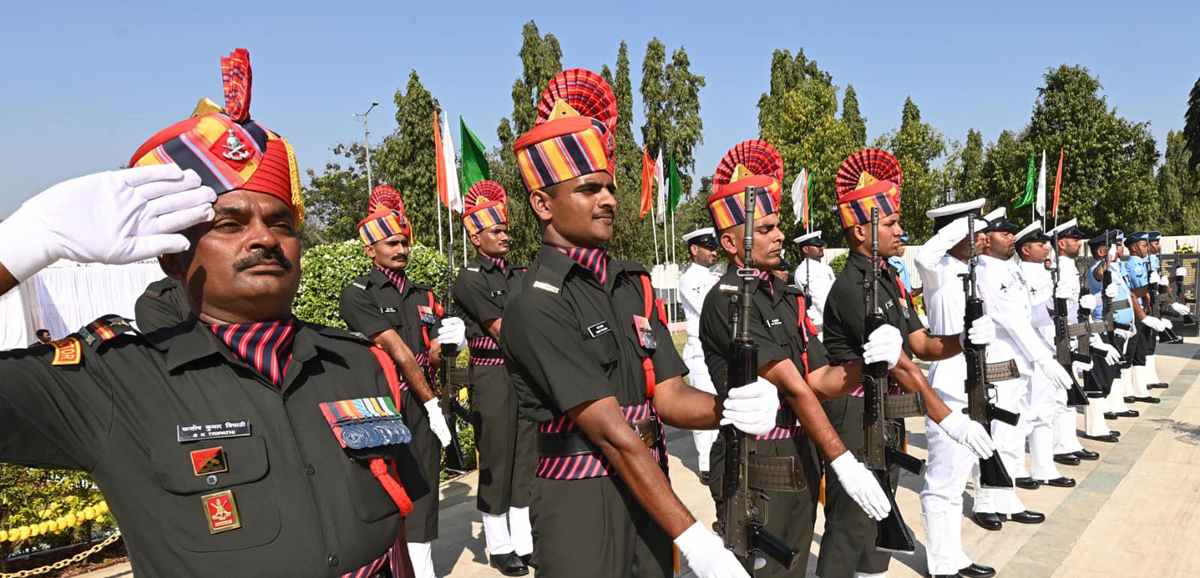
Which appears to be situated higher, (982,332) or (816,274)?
(816,274)

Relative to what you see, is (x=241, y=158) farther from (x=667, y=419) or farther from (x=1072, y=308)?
(x=1072, y=308)

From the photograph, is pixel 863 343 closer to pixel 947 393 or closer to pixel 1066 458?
pixel 947 393

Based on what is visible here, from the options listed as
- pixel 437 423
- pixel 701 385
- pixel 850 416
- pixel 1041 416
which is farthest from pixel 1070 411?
pixel 437 423

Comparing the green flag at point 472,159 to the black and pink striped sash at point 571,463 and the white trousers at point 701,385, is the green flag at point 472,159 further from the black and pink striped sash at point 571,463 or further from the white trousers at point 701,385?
the black and pink striped sash at point 571,463

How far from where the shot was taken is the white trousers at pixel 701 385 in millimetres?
8493

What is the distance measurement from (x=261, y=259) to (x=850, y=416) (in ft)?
12.0

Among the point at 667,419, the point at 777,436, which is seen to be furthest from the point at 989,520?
the point at 667,419

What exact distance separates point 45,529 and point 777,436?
5.32 metres

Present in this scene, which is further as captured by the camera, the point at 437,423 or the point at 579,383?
the point at 437,423

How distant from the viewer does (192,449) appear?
6.08ft

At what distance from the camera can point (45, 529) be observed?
5.73m

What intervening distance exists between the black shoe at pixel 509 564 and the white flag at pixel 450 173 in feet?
13.7

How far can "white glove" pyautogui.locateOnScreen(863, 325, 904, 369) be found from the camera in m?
4.06

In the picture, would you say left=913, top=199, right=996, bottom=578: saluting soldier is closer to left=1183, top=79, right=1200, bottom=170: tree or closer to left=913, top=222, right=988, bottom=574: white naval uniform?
left=913, top=222, right=988, bottom=574: white naval uniform
